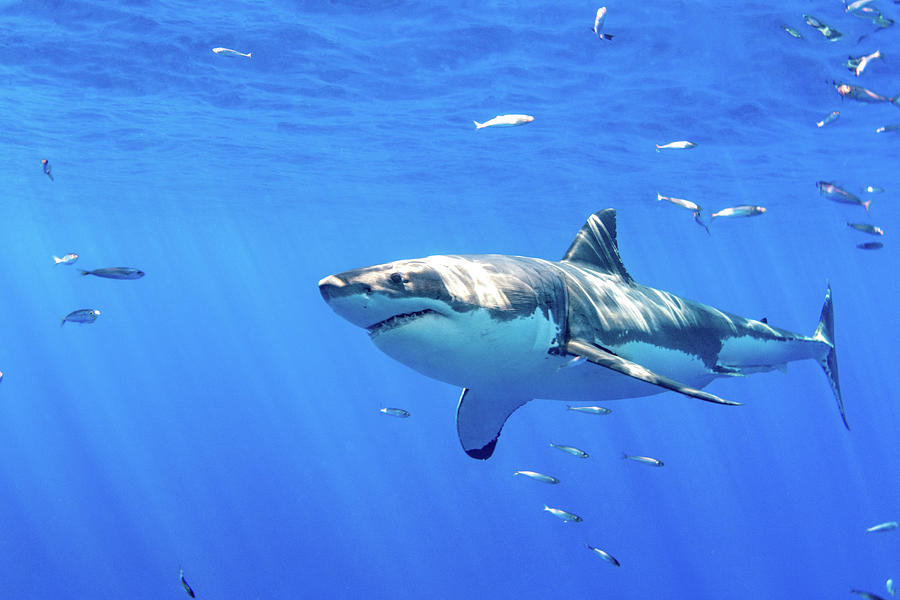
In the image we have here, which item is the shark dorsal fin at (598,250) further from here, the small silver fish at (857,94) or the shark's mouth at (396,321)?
the small silver fish at (857,94)

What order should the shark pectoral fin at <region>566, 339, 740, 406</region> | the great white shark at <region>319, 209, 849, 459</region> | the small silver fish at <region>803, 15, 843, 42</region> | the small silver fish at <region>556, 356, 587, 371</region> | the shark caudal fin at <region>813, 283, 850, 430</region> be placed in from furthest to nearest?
1. the shark caudal fin at <region>813, 283, 850, 430</region>
2. the small silver fish at <region>803, 15, 843, 42</region>
3. the small silver fish at <region>556, 356, 587, 371</region>
4. the great white shark at <region>319, 209, 849, 459</region>
5. the shark pectoral fin at <region>566, 339, 740, 406</region>

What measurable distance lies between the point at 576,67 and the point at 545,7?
3243 mm

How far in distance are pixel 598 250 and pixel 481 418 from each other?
75.2 inches

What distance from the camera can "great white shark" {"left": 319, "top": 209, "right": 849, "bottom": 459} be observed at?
3.08m

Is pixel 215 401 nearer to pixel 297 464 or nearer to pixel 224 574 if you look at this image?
pixel 297 464

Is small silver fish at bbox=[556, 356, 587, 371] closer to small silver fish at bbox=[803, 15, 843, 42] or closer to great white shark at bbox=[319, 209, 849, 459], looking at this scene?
great white shark at bbox=[319, 209, 849, 459]

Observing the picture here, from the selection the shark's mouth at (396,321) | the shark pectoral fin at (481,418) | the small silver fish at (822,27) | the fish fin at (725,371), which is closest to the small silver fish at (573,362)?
the shark pectoral fin at (481,418)

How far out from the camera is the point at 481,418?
5379 mm

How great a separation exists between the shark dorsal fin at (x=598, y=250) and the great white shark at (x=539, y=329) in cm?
1

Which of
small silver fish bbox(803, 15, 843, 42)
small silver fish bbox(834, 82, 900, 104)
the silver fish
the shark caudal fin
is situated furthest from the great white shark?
the silver fish

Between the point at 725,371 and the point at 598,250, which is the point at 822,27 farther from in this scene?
the point at 725,371

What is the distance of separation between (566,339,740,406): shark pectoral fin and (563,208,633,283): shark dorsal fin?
1632mm

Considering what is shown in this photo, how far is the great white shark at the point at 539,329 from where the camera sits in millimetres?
3078

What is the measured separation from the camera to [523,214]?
36.1 m
